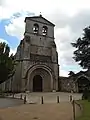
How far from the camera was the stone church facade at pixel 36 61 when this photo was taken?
118ft

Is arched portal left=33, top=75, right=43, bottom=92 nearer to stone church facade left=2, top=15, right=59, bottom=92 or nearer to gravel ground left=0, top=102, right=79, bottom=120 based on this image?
stone church facade left=2, top=15, right=59, bottom=92

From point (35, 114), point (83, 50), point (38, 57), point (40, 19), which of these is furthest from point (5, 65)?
point (35, 114)

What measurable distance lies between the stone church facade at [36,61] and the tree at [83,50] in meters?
11.8

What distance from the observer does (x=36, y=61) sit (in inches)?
1452

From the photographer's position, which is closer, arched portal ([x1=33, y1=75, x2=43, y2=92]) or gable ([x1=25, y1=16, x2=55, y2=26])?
arched portal ([x1=33, y1=75, x2=43, y2=92])

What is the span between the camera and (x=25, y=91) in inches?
1352

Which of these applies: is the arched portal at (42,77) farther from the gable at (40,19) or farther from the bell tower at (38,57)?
the gable at (40,19)

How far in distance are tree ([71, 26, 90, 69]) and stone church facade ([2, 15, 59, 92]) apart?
11.8 metres

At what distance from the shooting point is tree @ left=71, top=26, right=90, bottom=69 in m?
24.7

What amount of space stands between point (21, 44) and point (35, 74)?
255 inches

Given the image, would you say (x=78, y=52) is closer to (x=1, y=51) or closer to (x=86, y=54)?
(x=86, y=54)

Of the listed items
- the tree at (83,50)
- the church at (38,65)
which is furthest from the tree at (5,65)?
the tree at (83,50)

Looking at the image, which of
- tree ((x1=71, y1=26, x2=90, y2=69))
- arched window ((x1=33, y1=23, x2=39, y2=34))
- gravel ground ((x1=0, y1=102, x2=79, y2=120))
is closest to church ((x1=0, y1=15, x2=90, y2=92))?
arched window ((x1=33, y1=23, x2=39, y2=34))

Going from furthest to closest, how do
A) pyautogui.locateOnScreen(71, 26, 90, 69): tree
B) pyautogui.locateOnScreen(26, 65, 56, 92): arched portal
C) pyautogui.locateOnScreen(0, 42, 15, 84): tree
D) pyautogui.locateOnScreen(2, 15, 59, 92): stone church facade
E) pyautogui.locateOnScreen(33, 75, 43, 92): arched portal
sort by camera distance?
pyautogui.locateOnScreen(0, 42, 15, 84): tree
pyautogui.locateOnScreen(33, 75, 43, 92): arched portal
pyautogui.locateOnScreen(26, 65, 56, 92): arched portal
pyautogui.locateOnScreen(2, 15, 59, 92): stone church facade
pyautogui.locateOnScreen(71, 26, 90, 69): tree
